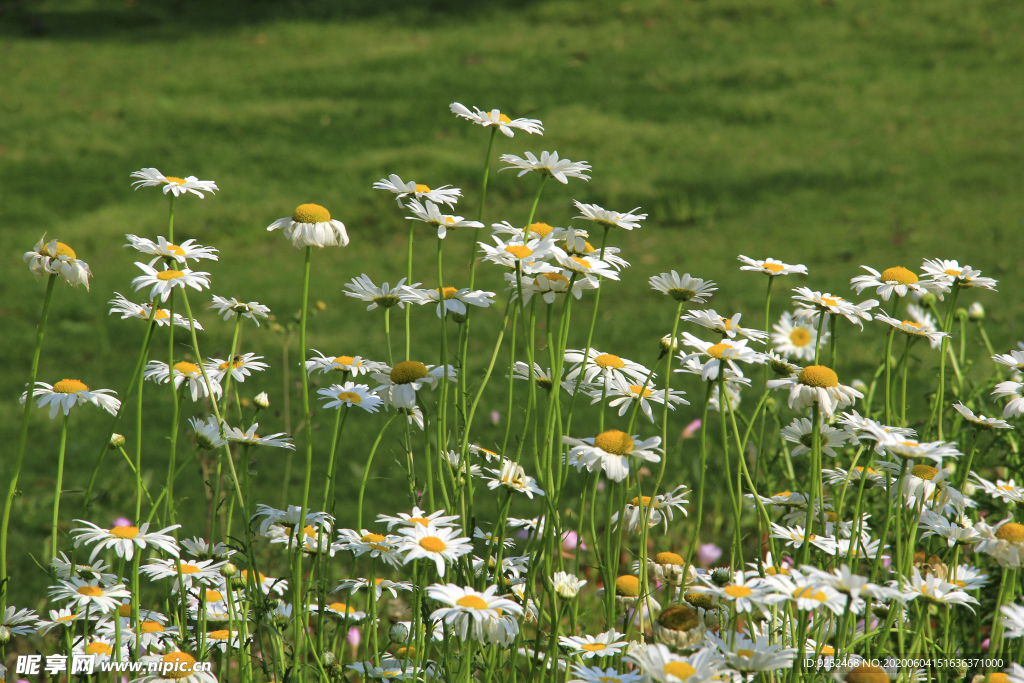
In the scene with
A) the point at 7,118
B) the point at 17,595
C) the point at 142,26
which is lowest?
the point at 17,595

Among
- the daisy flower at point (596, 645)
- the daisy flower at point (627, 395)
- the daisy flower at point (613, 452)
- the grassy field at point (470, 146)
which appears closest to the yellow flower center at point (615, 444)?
the daisy flower at point (613, 452)

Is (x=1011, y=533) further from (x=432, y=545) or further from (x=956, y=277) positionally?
(x=432, y=545)

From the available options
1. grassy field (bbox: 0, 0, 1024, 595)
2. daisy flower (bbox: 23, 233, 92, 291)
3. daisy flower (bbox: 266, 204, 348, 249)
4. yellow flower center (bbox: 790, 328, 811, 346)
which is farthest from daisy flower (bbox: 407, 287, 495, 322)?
grassy field (bbox: 0, 0, 1024, 595)

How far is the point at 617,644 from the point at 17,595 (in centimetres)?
233

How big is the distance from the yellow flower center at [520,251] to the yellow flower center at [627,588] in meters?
0.71

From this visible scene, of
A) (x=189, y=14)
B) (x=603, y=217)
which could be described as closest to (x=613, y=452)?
(x=603, y=217)

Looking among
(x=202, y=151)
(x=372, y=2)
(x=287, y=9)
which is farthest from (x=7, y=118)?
(x=372, y=2)

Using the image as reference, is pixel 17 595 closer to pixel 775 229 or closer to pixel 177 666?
pixel 177 666

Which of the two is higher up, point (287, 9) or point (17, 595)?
point (287, 9)

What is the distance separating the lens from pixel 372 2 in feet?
39.3

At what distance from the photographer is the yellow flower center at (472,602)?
118cm

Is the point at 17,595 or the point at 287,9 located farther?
the point at 287,9

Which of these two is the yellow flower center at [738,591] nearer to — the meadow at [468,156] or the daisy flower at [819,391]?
the daisy flower at [819,391]

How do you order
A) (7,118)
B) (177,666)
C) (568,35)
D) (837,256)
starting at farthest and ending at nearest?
(568,35)
(7,118)
(837,256)
(177,666)
